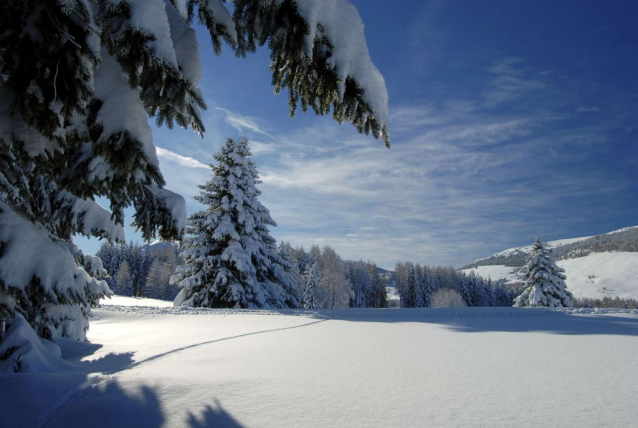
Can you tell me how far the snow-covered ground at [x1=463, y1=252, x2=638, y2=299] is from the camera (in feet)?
444

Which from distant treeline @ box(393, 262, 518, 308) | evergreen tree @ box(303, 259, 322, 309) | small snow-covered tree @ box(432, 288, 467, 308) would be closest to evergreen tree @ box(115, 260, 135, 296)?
evergreen tree @ box(303, 259, 322, 309)

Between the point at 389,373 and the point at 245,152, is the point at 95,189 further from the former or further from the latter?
the point at 245,152

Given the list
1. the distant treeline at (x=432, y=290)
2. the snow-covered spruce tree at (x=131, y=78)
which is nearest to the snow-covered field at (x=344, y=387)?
the snow-covered spruce tree at (x=131, y=78)

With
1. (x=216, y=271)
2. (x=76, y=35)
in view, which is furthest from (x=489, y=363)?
(x=216, y=271)

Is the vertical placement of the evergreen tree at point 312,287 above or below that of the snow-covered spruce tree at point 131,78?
below

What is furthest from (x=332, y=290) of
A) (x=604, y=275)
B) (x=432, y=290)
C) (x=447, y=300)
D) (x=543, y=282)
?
(x=604, y=275)

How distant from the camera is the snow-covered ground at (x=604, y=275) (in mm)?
135462

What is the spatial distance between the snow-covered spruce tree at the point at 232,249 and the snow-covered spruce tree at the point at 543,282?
18079 mm

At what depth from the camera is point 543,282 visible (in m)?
24.2

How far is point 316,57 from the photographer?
2.18 meters

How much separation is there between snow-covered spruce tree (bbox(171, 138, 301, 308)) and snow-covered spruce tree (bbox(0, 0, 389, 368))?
13474 mm

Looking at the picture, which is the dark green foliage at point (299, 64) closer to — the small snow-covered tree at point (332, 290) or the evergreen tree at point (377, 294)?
the small snow-covered tree at point (332, 290)

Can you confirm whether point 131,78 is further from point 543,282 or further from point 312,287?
point 312,287

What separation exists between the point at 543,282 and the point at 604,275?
180611 mm
